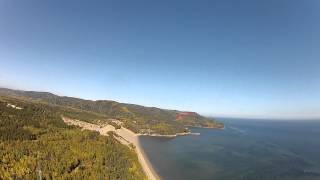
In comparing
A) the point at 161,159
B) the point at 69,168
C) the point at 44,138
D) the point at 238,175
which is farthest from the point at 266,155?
the point at 44,138

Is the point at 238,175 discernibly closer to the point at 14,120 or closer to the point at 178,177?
the point at 178,177

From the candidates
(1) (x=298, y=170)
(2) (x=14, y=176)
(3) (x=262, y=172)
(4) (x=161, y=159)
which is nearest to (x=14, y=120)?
(2) (x=14, y=176)

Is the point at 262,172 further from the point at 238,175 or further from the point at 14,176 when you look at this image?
the point at 14,176

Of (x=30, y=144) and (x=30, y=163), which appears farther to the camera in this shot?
(x=30, y=144)

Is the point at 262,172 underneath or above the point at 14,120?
underneath

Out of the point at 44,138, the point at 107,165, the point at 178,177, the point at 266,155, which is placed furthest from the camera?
the point at 266,155

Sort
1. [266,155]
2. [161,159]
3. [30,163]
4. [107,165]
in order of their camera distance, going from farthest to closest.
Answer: [266,155] < [161,159] < [107,165] < [30,163]
